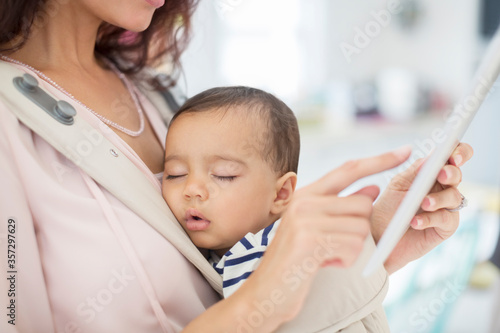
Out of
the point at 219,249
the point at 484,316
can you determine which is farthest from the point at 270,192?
the point at 484,316

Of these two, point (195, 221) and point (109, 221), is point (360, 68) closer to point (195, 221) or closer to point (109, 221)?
point (195, 221)

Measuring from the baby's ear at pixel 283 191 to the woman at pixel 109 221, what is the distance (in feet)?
0.59

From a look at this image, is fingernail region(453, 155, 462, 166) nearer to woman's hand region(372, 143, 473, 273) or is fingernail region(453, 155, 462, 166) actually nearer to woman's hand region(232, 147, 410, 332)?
woman's hand region(372, 143, 473, 273)

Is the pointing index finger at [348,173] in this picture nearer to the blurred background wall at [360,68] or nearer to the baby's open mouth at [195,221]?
the baby's open mouth at [195,221]

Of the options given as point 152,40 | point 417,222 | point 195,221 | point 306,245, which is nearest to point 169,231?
point 195,221

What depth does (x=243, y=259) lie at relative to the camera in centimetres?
92

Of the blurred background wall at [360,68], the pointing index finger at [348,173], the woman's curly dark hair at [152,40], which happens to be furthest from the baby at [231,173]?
the blurred background wall at [360,68]

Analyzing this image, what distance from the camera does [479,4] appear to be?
5.41 m

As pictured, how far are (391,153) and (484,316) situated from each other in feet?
10.6

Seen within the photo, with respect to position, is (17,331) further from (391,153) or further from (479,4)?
(479,4)

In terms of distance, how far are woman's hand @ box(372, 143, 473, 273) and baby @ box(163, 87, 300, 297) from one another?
19cm

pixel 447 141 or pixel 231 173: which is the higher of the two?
pixel 447 141

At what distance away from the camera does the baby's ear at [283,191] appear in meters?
1.07

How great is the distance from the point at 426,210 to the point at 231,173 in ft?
1.11
